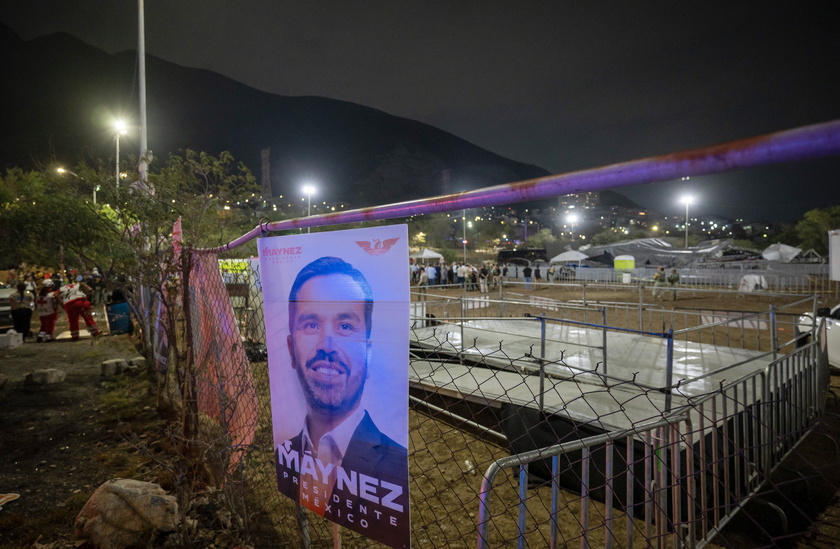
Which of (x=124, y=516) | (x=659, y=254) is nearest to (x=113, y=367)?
(x=124, y=516)

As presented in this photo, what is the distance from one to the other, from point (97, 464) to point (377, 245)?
543 cm

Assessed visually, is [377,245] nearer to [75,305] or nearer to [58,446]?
[58,446]

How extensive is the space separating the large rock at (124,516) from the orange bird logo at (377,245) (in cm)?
317

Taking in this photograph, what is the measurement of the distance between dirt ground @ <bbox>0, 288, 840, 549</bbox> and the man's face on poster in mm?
1367

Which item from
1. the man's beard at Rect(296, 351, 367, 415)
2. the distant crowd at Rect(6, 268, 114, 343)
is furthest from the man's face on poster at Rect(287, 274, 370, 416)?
the distant crowd at Rect(6, 268, 114, 343)

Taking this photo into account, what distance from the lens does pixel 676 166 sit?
3.71 feet

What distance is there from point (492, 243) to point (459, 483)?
287 feet

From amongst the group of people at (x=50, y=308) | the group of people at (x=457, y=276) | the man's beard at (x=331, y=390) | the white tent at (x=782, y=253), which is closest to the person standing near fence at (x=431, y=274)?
the group of people at (x=457, y=276)

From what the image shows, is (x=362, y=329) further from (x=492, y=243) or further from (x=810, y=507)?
(x=492, y=243)

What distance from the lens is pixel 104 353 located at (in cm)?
1029

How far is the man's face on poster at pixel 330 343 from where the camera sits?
69.4 inches

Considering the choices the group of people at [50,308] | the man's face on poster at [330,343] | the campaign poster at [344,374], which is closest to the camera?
the campaign poster at [344,374]

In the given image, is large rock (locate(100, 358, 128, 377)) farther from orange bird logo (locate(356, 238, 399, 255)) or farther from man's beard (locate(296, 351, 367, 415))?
orange bird logo (locate(356, 238, 399, 255))

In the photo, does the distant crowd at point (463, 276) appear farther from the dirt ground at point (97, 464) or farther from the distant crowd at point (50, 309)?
the dirt ground at point (97, 464)
